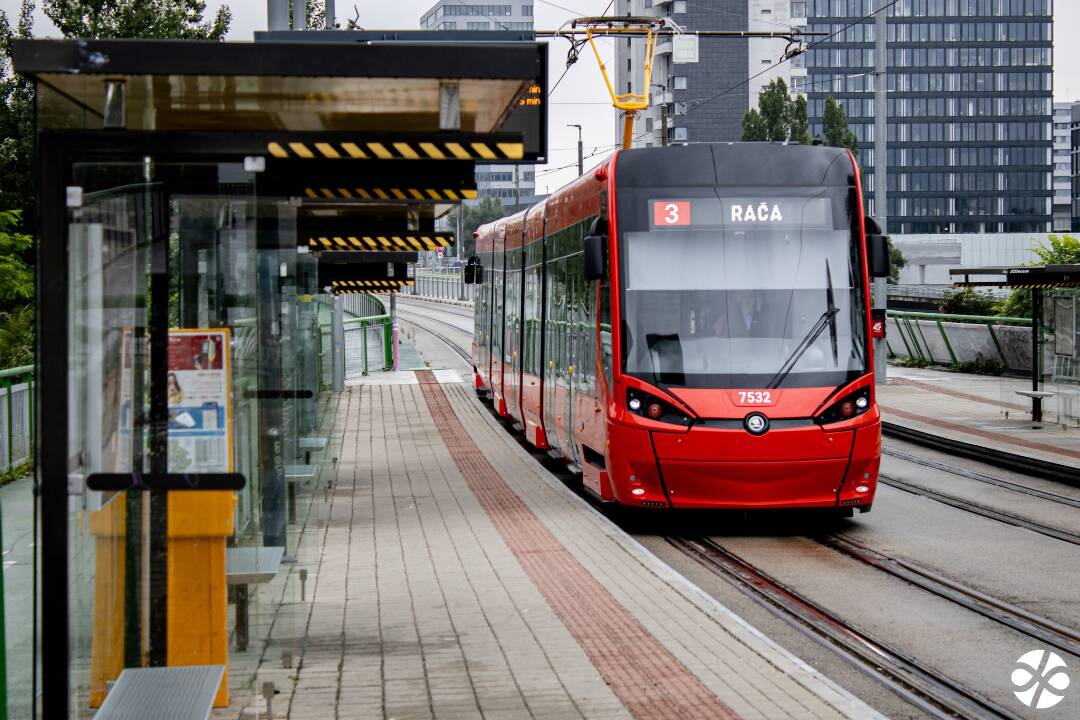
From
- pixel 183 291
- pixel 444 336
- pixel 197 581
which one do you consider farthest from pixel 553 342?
pixel 444 336

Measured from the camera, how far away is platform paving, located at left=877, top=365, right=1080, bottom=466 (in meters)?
20.2

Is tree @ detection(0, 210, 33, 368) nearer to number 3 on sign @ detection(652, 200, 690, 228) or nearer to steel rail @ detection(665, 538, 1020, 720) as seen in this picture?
number 3 on sign @ detection(652, 200, 690, 228)

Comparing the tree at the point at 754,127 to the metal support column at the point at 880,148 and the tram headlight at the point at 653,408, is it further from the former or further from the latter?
the tram headlight at the point at 653,408

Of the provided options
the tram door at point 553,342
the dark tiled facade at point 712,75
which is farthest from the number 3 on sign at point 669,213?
the dark tiled facade at point 712,75

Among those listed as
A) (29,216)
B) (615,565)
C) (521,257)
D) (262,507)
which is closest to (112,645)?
(262,507)

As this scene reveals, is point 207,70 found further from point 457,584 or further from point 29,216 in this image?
point 29,216

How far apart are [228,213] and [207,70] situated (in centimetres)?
132

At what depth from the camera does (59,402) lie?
522 centimetres

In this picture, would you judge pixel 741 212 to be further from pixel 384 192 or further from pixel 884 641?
pixel 384 192

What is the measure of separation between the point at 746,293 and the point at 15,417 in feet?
28.6

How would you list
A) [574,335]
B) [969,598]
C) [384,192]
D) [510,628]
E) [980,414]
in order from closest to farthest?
[384,192]
[510,628]
[969,598]
[574,335]
[980,414]

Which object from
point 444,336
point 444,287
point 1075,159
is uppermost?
point 1075,159

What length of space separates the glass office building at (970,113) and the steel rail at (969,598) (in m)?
128

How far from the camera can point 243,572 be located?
268 inches
